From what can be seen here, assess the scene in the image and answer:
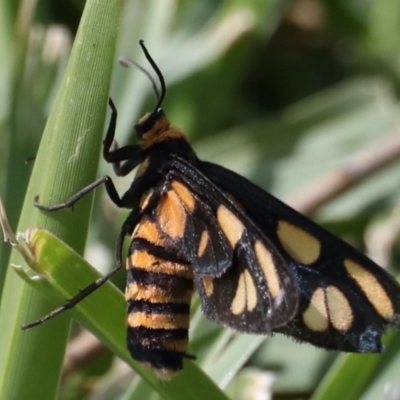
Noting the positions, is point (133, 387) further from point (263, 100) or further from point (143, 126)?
point (263, 100)

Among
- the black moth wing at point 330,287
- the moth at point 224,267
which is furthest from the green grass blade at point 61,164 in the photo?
the black moth wing at point 330,287

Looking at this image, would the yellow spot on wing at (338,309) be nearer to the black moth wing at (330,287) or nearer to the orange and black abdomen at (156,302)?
the black moth wing at (330,287)

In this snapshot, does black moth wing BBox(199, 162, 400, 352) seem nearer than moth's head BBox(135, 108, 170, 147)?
Yes

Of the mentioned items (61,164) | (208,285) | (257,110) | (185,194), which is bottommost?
(257,110)

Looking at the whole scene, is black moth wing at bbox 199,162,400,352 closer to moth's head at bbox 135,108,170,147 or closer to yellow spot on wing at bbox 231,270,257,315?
yellow spot on wing at bbox 231,270,257,315

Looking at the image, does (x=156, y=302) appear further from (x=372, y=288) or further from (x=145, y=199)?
(x=372, y=288)

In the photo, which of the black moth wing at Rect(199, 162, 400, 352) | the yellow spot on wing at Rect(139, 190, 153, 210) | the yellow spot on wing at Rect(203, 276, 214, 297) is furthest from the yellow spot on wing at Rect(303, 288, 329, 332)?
the yellow spot on wing at Rect(139, 190, 153, 210)

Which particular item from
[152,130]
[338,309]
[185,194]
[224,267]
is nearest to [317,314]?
[338,309]
